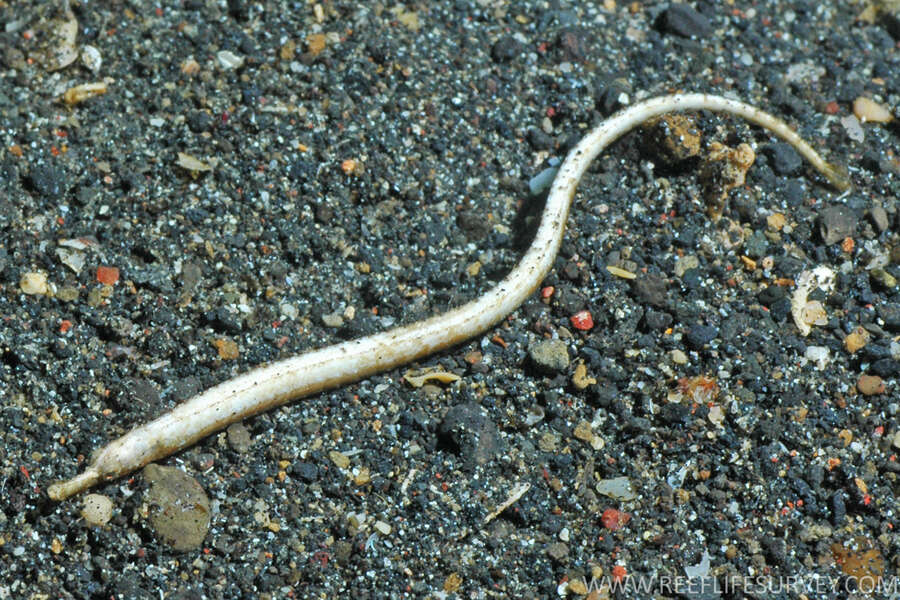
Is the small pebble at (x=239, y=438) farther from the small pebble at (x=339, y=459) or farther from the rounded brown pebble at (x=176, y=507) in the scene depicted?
the small pebble at (x=339, y=459)

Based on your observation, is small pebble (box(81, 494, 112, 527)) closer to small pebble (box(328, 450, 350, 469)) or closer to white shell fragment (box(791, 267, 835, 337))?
small pebble (box(328, 450, 350, 469))

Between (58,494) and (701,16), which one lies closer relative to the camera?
(58,494)

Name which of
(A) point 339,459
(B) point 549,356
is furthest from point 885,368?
(A) point 339,459

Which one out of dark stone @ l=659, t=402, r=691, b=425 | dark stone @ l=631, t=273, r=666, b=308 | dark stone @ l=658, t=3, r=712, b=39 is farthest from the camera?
dark stone @ l=658, t=3, r=712, b=39

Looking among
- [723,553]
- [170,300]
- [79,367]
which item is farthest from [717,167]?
[79,367]

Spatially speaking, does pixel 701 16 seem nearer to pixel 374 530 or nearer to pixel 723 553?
pixel 723 553

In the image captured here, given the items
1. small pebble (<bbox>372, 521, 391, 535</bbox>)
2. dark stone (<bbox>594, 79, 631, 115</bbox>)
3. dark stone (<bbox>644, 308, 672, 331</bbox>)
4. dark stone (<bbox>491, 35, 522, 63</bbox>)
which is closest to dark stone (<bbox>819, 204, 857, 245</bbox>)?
dark stone (<bbox>644, 308, 672, 331</bbox>)

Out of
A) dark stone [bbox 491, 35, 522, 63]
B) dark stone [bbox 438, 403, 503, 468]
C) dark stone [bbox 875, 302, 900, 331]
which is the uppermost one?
dark stone [bbox 491, 35, 522, 63]
